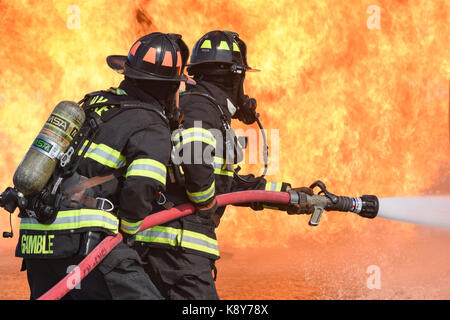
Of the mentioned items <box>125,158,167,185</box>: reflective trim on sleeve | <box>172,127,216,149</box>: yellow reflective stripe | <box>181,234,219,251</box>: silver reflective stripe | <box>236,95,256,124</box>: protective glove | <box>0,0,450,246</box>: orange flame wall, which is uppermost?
<box>0,0,450,246</box>: orange flame wall

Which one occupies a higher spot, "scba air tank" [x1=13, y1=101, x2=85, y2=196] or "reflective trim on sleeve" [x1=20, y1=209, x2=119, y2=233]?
"scba air tank" [x1=13, y1=101, x2=85, y2=196]

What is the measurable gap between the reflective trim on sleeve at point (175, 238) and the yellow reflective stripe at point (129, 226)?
599 millimetres

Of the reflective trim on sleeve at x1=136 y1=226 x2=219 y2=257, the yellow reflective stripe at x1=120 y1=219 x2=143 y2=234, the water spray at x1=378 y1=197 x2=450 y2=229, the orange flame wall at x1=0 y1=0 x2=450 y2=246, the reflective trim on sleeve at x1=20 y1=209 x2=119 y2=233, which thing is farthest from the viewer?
the orange flame wall at x1=0 y1=0 x2=450 y2=246

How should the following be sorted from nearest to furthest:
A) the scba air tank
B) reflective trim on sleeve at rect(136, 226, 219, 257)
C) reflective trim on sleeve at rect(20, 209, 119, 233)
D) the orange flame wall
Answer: the scba air tank
reflective trim on sleeve at rect(20, 209, 119, 233)
reflective trim on sleeve at rect(136, 226, 219, 257)
the orange flame wall

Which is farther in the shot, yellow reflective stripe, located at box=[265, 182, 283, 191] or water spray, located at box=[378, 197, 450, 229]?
water spray, located at box=[378, 197, 450, 229]

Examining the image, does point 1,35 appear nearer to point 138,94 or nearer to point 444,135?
point 138,94

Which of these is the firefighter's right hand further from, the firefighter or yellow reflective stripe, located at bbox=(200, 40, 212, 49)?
yellow reflective stripe, located at bbox=(200, 40, 212, 49)

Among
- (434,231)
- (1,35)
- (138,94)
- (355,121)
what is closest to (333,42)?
(355,121)

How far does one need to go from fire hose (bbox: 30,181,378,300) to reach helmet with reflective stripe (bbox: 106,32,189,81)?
3.55 feet

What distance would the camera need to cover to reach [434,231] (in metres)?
10.6

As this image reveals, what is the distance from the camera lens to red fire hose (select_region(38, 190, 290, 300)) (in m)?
3.51

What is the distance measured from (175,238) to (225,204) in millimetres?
595

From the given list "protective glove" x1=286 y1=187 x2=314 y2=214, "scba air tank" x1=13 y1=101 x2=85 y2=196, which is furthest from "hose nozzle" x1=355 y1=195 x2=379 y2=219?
"scba air tank" x1=13 y1=101 x2=85 y2=196

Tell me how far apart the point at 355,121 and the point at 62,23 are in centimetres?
576
